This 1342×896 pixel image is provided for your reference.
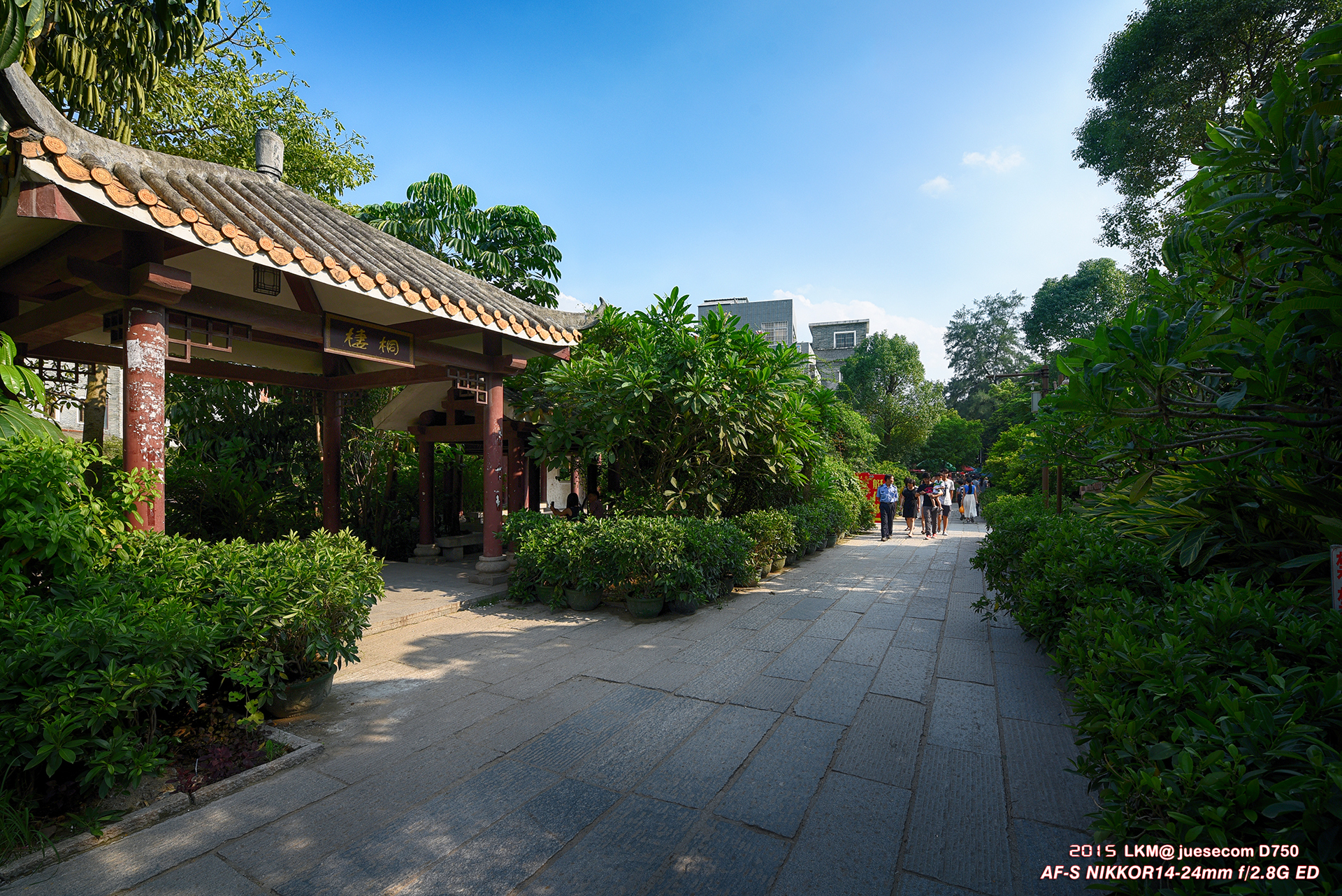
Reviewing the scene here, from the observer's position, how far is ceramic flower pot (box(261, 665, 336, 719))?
3.50 meters

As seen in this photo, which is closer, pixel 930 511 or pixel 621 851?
pixel 621 851

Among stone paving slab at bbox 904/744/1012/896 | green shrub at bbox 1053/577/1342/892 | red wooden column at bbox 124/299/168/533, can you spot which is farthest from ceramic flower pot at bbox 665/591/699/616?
red wooden column at bbox 124/299/168/533

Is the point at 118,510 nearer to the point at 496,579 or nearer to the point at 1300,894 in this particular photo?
the point at 496,579

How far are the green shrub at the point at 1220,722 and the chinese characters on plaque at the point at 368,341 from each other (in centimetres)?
616

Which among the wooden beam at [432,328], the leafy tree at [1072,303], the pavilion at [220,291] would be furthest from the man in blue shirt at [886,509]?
the leafy tree at [1072,303]

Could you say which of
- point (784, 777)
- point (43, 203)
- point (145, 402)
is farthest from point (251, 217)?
point (784, 777)

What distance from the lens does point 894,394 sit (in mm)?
29703

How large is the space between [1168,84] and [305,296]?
1606 cm

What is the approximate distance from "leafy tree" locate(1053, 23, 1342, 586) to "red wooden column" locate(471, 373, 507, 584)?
6.07 m

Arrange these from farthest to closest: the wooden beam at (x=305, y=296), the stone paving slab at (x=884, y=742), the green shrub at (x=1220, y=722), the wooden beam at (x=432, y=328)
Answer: the wooden beam at (x=432, y=328) → the wooden beam at (x=305, y=296) → the stone paving slab at (x=884, y=742) → the green shrub at (x=1220, y=722)

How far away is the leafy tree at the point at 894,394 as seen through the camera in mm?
28125

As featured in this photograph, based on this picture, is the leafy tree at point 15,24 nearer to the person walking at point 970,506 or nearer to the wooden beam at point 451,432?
the wooden beam at point 451,432

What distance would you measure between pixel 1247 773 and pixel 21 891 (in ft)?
11.9

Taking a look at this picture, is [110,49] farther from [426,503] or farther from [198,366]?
[426,503]
